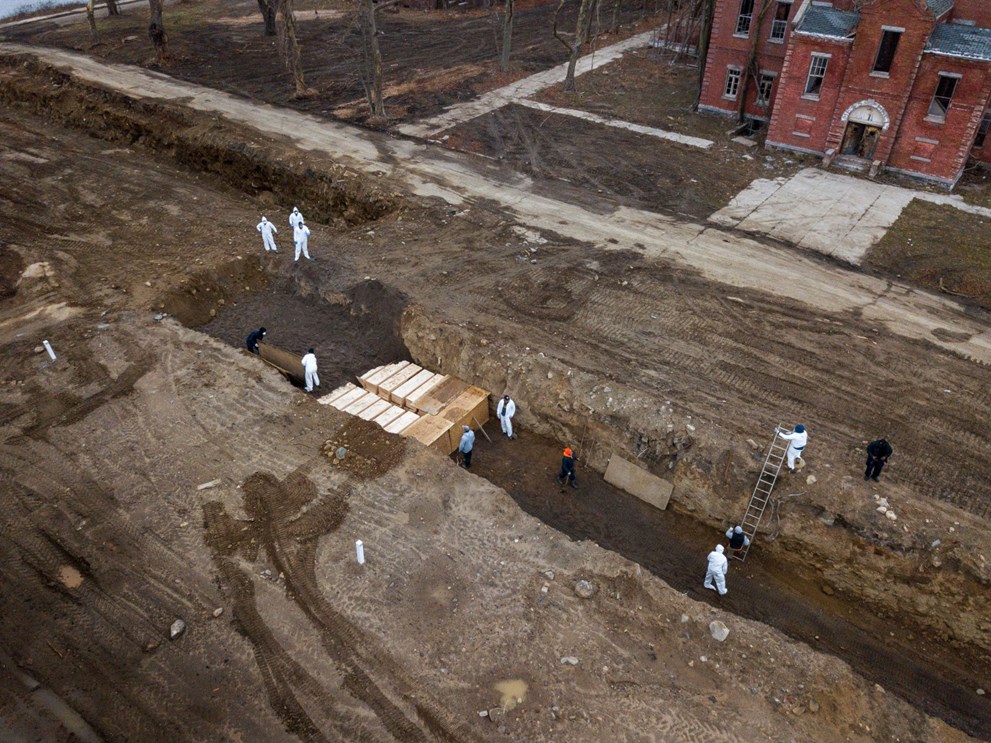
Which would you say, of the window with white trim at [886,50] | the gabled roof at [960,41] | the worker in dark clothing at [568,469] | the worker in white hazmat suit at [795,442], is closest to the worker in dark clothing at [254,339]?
the worker in dark clothing at [568,469]

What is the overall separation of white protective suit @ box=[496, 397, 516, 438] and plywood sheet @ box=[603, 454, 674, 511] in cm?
241

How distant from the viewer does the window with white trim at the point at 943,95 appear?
2189cm

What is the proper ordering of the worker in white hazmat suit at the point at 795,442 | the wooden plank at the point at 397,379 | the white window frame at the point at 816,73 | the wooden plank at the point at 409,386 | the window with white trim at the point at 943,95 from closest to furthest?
1. the worker in white hazmat suit at the point at 795,442
2. the wooden plank at the point at 409,386
3. the wooden plank at the point at 397,379
4. the window with white trim at the point at 943,95
5. the white window frame at the point at 816,73

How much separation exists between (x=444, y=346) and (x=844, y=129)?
61.5 ft

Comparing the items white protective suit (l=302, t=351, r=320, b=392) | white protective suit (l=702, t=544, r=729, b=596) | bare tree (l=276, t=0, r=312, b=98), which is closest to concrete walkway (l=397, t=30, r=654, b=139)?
bare tree (l=276, t=0, r=312, b=98)

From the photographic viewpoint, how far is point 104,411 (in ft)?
44.7

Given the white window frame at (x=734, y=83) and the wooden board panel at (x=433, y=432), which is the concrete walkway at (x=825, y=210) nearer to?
the white window frame at (x=734, y=83)

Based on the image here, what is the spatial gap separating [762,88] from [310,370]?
23.9 m

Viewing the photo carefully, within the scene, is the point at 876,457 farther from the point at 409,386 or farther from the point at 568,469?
the point at 409,386

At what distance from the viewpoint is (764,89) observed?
91.6 feet

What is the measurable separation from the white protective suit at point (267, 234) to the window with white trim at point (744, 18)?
72.0 feet

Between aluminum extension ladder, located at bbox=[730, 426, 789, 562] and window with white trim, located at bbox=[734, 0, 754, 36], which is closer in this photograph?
aluminum extension ladder, located at bbox=[730, 426, 789, 562]

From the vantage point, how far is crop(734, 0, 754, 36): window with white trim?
27312mm

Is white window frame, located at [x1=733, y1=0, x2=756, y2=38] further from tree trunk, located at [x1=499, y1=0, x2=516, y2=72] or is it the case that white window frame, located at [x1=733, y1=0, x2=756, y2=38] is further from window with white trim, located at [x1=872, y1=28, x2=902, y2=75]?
tree trunk, located at [x1=499, y1=0, x2=516, y2=72]
